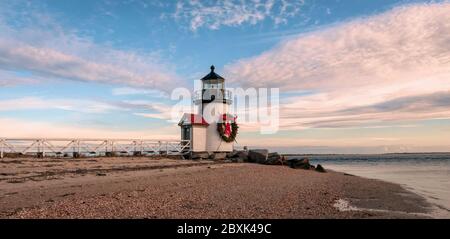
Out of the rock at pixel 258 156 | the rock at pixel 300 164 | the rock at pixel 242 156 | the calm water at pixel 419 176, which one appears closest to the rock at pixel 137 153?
the rock at pixel 242 156

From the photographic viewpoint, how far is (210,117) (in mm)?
39062

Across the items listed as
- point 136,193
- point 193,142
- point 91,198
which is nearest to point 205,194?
point 136,193

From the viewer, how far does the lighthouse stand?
38844mm

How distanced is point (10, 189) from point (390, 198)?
45.8 feet

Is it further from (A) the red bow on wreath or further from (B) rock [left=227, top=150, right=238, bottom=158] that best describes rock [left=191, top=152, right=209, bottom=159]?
(A) the red bow on wreath

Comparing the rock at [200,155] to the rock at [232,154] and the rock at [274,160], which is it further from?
the rock at [274,160]

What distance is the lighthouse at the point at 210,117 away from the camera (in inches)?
1529

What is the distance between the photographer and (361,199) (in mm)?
14422

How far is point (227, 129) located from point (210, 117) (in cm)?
239

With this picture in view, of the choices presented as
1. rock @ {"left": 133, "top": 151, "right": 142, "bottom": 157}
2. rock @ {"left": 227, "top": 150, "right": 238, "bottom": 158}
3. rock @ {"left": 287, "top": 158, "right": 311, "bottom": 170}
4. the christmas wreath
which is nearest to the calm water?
rock @ {"left": 287, "top": 158, "right": 311, "bottom": 170}

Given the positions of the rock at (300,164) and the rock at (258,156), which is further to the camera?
the rock at (258,156)

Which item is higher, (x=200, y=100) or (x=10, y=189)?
(x=200, y=100)
